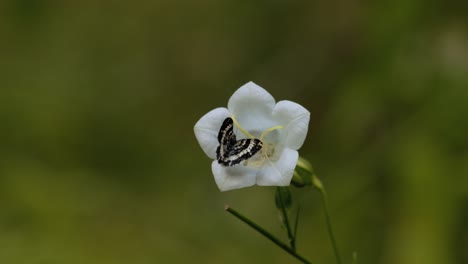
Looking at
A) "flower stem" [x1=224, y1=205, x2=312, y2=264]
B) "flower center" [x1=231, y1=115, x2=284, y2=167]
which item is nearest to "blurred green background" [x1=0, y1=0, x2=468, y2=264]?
"flower center" [x1=231, y1=115, x2=284, y2=167]

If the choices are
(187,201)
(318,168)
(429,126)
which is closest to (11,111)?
(187,201)

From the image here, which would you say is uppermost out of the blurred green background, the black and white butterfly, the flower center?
the black and white butterfly

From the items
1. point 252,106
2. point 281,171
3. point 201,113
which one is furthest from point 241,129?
point 201,113

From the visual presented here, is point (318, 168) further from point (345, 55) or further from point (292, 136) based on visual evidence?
point (292, 136)

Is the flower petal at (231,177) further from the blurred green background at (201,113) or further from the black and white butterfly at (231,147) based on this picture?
the blurred green background at (201,113)

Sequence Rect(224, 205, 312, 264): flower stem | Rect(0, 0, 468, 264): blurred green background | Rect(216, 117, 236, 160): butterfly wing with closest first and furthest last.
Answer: Rect(224, 205, 312, 264): flower stem → Rect(216, 117, 236, 160): butterfly wing → Rect(0, 0, 468, 264): blurred green background

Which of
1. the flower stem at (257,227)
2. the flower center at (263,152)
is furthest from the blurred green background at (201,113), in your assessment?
the flower stem at (257,227)

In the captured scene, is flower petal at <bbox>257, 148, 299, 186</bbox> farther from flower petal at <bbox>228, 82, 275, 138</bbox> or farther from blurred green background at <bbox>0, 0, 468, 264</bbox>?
blurred green background at <bbox>0, 0, 468, 264</bbox>
